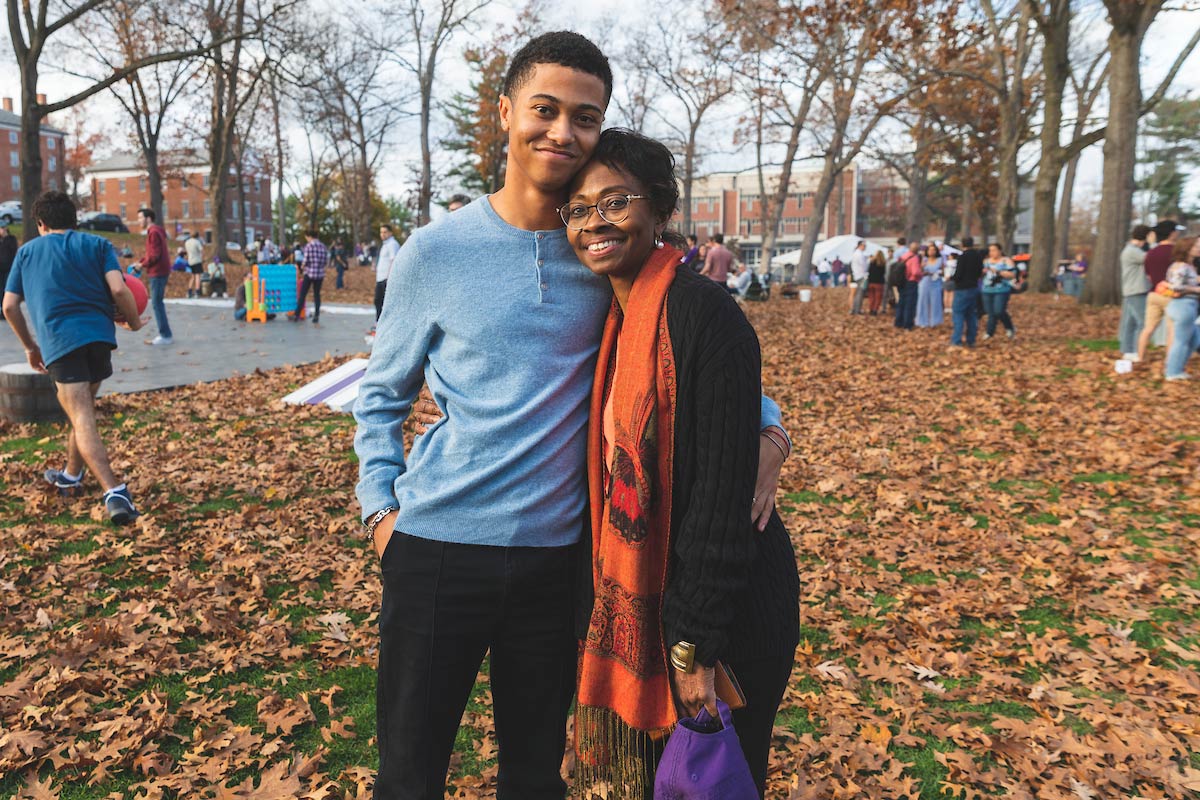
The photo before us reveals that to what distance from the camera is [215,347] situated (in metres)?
13.5

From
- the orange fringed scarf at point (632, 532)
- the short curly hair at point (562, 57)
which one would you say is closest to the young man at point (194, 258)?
the short curly hair at point (562, 57)

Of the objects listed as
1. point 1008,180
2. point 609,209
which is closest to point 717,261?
point 1008,180

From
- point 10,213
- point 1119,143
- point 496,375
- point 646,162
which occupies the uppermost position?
point 10,213

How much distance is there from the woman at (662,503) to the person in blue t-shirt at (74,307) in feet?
15.9

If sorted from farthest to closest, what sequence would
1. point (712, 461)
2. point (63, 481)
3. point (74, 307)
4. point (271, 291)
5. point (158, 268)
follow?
point (271, 291) → point (158, 268) → point (63, 481) → point (74, 307) → point (712, 461)

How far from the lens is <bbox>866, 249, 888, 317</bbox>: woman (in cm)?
1983

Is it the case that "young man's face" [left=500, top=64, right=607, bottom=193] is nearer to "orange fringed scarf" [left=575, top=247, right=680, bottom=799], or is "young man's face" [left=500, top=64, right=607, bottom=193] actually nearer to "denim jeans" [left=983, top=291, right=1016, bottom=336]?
"orange fringed scarf" [left=575, top=247, right=680, bottom=799]

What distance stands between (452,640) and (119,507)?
468cm

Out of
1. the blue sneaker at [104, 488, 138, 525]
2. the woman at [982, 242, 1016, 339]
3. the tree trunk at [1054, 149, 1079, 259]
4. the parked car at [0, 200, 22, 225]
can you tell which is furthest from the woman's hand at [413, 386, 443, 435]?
the parked car at [0, 200, 22, 225]

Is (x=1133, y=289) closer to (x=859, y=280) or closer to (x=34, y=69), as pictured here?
(x=859, y=280)

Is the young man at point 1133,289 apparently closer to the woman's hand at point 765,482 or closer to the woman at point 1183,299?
the woman at point 1183,299

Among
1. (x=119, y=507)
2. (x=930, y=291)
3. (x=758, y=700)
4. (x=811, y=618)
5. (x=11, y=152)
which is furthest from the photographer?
(x=11, y=152)

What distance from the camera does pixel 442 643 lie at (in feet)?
6.10

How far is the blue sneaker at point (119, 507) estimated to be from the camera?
18.0 ft
